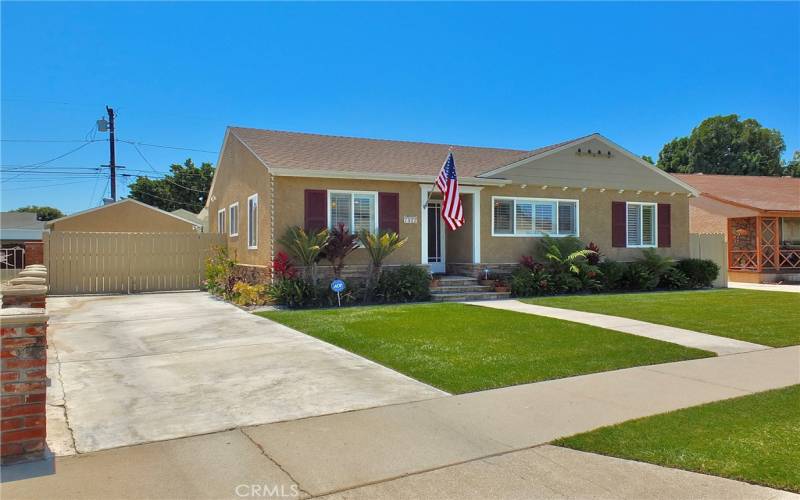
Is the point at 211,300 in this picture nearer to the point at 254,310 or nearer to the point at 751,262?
the point at 254,310

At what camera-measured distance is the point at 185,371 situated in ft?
21.6

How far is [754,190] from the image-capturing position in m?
25.5

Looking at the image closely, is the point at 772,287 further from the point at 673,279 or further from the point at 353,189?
the point at 353,189

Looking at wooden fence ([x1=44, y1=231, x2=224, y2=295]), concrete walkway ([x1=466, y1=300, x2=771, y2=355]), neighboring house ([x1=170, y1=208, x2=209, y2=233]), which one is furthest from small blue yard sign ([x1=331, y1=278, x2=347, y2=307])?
neighboring house ([x1=170, y1=208, x2=209, y2=233])

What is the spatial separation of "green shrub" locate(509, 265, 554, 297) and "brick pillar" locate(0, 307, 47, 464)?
12540 mm

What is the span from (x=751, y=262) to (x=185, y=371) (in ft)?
A: 76.8

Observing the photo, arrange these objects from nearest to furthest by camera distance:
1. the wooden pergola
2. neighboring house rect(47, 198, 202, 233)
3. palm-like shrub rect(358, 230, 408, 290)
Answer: palm-like shrub rect(358, 230, 408, 290)
neighboring house rect(47, 198, 202, 233)
the wooden pergola

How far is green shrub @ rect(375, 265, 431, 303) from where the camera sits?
1377cm

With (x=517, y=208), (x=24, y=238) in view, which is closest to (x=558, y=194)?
(x=517, y=208)

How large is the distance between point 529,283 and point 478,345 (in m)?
7.63

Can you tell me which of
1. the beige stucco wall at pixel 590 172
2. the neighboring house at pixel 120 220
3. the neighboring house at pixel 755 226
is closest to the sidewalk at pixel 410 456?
the beige stucco wall at pixel 590 172

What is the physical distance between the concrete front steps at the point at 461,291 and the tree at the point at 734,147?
37018 millimetres

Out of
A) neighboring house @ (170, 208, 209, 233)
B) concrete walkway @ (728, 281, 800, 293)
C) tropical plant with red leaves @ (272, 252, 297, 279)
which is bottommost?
concrete walkway @ (728, 281, 800, 293)

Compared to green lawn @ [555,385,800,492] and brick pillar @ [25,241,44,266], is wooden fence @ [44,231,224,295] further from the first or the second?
green lawn @ [555,385,800,492]
